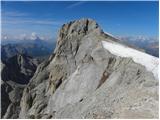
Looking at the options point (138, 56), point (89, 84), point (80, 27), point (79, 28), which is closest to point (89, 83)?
point (89, 84)

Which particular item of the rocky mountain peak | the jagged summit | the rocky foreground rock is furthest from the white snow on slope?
the jagged summit

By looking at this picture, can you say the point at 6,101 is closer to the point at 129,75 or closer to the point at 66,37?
the point at 66,37

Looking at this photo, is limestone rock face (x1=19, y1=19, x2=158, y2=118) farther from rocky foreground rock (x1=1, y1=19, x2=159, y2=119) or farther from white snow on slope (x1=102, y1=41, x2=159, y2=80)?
white snow on slope (x1=102, y1=41, x2=159, y2=80)

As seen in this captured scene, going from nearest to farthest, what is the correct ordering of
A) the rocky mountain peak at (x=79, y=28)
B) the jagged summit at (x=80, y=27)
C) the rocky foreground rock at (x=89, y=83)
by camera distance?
the rocky foreground rock at (x=89, y=83) → the rocky mountain peak at (x=79, y=28) → the jagged summit at (x=80, y=27)

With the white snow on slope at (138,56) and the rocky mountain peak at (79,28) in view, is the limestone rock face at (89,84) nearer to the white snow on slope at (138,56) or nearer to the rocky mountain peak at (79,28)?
the rocky mountain peak at (79,28)

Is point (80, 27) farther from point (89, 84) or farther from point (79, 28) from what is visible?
point (89, 84)

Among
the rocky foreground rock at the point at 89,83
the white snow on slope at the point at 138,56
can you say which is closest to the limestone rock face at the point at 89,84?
the rocky foreground rock at the point at 89,83

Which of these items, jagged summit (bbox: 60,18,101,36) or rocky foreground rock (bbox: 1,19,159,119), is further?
jagged summit (bbox: 60,18,101,36)
